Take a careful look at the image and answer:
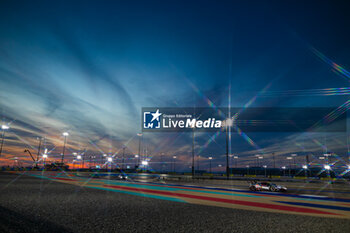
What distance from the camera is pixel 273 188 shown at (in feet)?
66.7

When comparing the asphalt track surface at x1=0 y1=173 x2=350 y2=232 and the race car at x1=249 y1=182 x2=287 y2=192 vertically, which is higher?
the asphalt track surface at x1=0 y1=173 x2=350 y2=232

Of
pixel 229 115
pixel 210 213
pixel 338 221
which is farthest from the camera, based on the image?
pixel 229 115

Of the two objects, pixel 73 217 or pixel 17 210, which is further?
pixel 17 210

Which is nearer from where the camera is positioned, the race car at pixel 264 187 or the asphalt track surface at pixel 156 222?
the asphalt track surface at pixel 156 222

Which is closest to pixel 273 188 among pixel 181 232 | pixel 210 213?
pixel 210 213

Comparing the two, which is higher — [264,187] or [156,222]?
[156,222]

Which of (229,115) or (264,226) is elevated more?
(229,115)

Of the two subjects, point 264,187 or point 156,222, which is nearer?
point 156,222

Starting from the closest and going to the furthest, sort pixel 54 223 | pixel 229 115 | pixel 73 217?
pixel 54 223 < pixel 73 217 < pixel 229 115

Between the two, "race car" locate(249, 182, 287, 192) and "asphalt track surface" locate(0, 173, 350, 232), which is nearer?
"asphalt track surface" locate(0, 173, 350, 232)

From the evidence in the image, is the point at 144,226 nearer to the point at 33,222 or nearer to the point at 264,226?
the point at 33,222

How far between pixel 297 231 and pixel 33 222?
8381 millimetres

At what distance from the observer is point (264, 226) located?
258 inches

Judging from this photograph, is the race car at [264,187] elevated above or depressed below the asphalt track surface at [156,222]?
below
